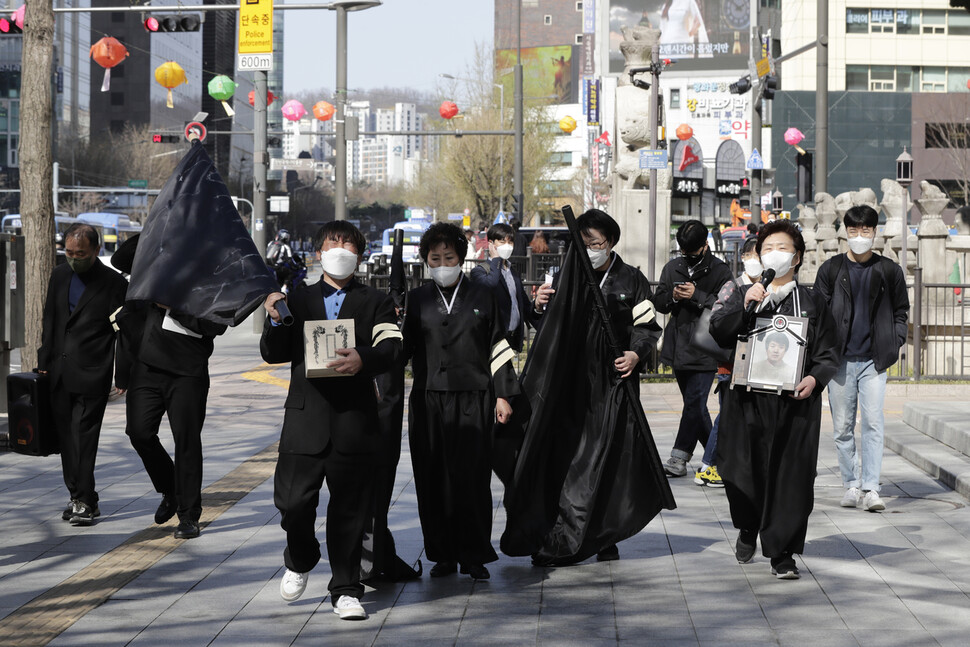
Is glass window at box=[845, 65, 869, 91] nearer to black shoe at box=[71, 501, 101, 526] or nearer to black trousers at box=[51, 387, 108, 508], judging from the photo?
black trousers at box=[51, 387, 108, 508]

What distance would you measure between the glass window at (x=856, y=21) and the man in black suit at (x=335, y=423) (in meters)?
64.6

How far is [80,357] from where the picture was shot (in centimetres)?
794

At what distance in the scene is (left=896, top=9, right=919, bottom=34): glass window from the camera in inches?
2598

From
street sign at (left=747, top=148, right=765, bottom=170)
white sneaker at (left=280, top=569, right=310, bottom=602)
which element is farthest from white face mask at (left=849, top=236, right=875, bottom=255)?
street sign at (left=747, top=148, right=765, bottom=170)

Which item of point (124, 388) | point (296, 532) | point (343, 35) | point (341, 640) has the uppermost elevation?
point (343, 35)

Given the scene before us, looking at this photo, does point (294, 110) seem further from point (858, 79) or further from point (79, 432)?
point (858, 79)

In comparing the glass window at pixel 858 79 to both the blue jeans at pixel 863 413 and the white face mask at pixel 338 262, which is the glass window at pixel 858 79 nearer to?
the blue jeans at pixel 863 413

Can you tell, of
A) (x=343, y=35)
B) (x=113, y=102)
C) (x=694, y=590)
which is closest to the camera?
(x=694, y=590)

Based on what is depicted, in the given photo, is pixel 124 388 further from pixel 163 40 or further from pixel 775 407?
pixel 163 40

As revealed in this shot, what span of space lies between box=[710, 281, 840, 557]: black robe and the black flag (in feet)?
8.07

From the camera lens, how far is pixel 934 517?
8.39 metres

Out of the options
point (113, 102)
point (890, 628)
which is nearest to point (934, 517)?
point (890, 628)

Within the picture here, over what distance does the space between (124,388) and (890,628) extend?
15.3ft

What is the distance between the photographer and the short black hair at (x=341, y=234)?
19.2 ft
